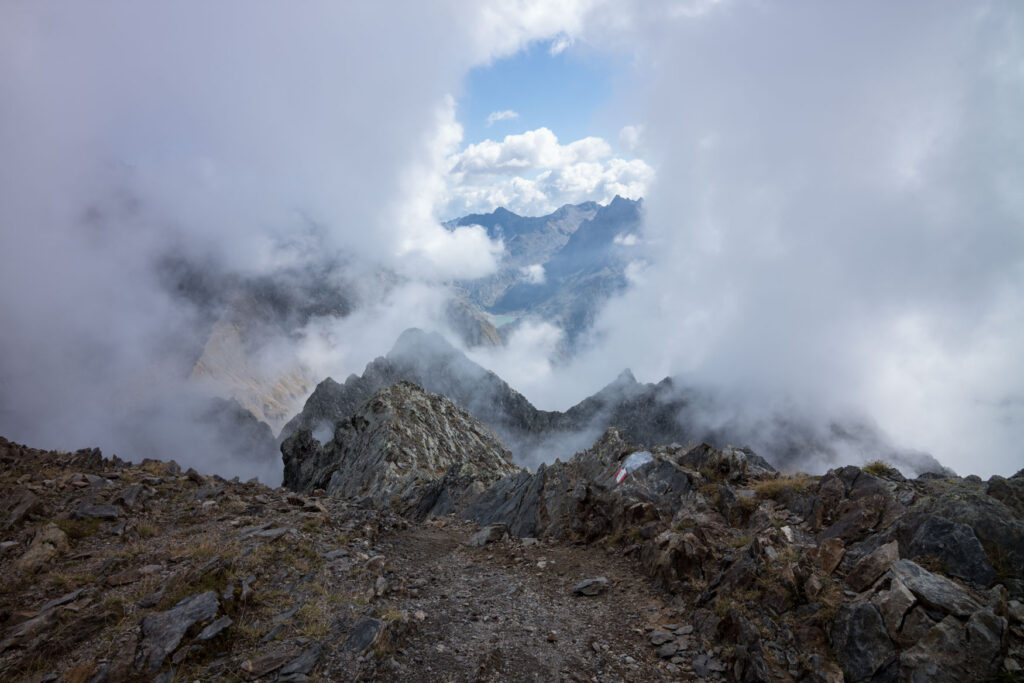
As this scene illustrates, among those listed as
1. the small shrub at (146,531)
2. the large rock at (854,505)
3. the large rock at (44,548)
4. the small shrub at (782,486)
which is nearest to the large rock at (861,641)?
the large rock at (854,505)

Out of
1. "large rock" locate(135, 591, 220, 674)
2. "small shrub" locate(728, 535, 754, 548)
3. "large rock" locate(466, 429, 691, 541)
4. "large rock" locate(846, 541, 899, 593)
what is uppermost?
"large rock" locate(466, 429, 691, 541)

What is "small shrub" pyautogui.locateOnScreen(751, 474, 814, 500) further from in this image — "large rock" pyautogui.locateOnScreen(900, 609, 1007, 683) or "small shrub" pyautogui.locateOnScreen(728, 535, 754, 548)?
"large rock" pyautogui.locateOnScreen(900, 609, 1007, 683)

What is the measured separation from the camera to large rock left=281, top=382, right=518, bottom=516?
121 feet

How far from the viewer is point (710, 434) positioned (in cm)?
17888

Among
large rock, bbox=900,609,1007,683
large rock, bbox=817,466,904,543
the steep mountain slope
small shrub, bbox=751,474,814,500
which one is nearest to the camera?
large rock, bbox=900,609,1007,683

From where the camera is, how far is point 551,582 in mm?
17844

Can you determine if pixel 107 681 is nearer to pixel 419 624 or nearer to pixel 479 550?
pixel 419 624

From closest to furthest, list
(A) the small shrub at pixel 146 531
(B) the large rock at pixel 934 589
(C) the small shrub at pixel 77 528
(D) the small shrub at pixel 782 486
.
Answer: (B) the large rock at pixel 934 589 < (C) the small shrub at pixel 77 528 < (D) the small shrub at pixel 782 486 < (A) the small shrub at pixel 146 531

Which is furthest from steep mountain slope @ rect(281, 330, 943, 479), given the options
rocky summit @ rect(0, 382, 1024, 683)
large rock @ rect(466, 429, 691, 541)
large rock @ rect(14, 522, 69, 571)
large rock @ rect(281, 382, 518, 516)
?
large rock @ rect(14, 522, 69, 571)

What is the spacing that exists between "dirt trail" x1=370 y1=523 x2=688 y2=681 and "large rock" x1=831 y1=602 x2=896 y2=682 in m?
4.01

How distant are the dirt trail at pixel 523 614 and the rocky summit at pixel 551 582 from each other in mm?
89

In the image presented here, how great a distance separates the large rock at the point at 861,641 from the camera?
9.82m

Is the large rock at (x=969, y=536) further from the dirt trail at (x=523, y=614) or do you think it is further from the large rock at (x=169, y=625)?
the large rock at (x=169, y=625)

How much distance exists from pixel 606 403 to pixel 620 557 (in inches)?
6942
